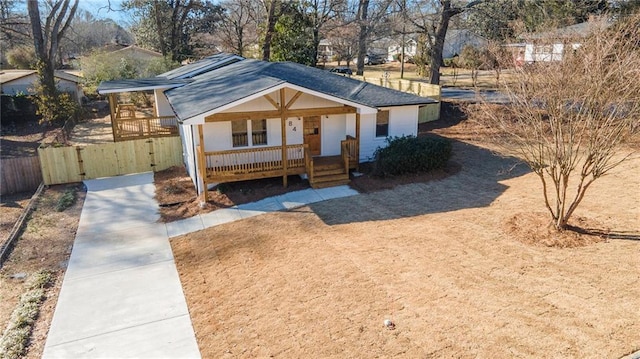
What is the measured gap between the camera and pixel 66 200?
48.4ft

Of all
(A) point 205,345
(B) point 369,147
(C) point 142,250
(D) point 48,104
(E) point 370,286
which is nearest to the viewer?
(A) point 205,345

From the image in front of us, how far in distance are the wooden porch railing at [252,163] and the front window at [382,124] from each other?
3435mm

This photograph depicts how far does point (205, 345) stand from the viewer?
7164 millimetres

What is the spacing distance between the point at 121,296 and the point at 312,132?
9.55 meters

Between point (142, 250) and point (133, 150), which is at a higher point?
point (133, 150)

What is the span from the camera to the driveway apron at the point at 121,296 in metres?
7.36

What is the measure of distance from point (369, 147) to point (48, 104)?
21355 mm

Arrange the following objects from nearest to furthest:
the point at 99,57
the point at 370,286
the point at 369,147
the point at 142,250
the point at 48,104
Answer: the point at 370,286 → the point at 142,250 → the point at 369,147 → the point at 48,104 → the point at 99,57

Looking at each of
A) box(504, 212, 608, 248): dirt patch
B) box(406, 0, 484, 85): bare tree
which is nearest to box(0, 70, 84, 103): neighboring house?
box(406, 0, 484, 85): bare tree

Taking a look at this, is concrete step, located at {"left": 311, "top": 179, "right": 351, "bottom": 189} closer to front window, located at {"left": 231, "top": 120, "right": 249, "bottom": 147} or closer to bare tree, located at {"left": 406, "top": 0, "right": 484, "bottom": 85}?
front window, located at {"left": 231, "top": 120, "right": 249, "bottom": 147}

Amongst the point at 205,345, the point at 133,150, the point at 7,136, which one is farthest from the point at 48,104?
the point at 205,345

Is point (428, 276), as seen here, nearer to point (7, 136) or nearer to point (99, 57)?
point (7, 136)

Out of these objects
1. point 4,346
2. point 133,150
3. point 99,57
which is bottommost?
point 4,346

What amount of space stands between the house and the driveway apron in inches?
116
